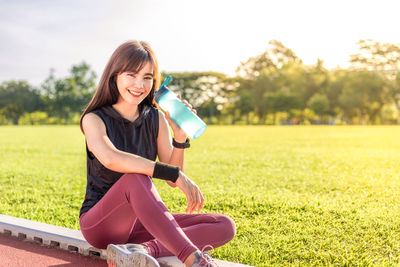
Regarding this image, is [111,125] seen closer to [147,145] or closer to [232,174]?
[147,145]

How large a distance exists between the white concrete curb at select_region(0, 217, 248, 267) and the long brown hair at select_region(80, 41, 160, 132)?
897 millimetres

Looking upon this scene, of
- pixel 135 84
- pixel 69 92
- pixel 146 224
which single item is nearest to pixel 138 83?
pixel 135 84

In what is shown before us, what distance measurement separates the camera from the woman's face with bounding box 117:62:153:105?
→ 274 centimetres

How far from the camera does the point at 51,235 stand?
10.4 ft

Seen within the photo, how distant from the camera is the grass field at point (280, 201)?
3346mm

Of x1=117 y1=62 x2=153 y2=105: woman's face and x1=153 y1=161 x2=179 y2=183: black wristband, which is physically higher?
x1=117 y1=62 x2=153 y2=105: woman's face

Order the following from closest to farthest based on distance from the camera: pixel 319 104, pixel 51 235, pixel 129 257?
pixel 129 257 < pixel 51 235 < pixel 319 104

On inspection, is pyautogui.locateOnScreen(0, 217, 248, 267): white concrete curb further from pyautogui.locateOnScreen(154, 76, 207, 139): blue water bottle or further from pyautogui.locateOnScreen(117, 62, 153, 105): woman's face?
pyautogui.locateOnScreen(117, 62, 153, 105): woman's face

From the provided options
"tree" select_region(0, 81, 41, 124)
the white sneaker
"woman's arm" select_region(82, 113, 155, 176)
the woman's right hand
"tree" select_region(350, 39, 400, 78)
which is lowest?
"tree" select_region(0, 81, 41, 124)

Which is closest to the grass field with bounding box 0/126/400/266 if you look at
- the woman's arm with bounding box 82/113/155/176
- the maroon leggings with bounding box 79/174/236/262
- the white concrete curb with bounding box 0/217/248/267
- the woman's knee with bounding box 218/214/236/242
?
the woman's knee with bounding box 218/214/236/242

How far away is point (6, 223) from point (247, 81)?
65714 mm

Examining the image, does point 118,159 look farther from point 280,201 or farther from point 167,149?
point 280,201

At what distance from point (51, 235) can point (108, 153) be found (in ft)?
3.32

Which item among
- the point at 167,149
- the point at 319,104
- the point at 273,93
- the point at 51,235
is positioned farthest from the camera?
the point at 273,93
